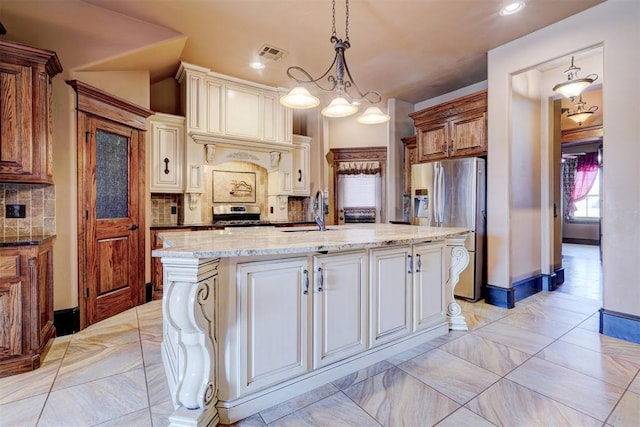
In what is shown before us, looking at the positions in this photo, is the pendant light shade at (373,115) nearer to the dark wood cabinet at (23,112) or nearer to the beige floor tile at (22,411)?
the dark wood cabinet at (23,112)

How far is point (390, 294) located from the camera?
223 centimetres

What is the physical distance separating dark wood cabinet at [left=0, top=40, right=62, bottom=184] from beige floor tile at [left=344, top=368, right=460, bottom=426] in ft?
9.42

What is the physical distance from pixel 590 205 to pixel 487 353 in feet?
31.7

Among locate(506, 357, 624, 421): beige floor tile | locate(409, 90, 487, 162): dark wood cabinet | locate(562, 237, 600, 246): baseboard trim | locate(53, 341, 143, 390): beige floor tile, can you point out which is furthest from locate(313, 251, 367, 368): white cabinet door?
locate(562, 237, 600, 246): baseboard trim

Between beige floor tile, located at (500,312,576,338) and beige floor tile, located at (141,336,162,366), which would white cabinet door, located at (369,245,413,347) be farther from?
beige floor tile, located at (141,336,162,366)

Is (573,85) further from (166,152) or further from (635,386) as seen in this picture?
(166,152)

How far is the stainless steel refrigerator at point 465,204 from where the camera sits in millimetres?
3674

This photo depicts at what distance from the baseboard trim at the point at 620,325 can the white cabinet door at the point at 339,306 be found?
227 cm

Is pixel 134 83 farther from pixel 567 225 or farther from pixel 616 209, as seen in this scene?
pixel 567 225

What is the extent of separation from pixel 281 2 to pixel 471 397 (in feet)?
11.0

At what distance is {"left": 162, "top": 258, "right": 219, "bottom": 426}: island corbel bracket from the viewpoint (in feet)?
4.64

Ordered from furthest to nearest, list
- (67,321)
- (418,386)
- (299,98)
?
Result: (67,321) < (299,98) < (418,386)

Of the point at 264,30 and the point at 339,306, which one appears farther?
the point at 264,30

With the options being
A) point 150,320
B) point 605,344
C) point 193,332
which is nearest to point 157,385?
point 193,332
